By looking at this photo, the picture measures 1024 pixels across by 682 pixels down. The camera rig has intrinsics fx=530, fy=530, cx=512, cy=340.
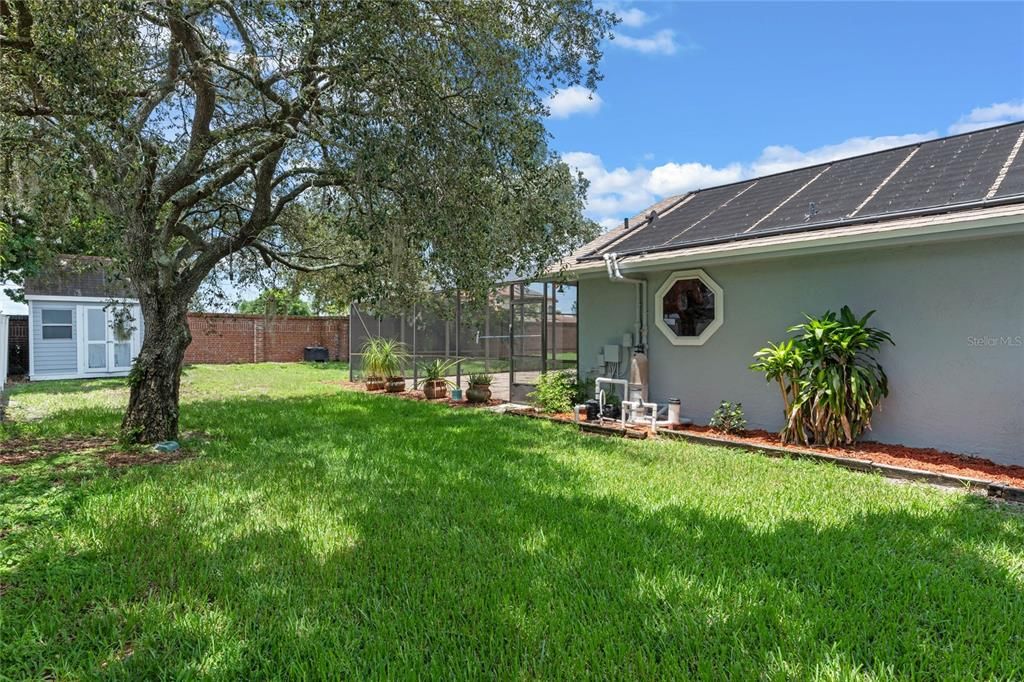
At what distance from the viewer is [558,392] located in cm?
902

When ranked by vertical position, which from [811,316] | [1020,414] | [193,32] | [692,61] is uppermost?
[692,61]

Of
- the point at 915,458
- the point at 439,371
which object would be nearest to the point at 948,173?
the point at 915,458

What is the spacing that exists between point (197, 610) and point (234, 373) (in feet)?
50.5

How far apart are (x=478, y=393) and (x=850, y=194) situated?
278 inches

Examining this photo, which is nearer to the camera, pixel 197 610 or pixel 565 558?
pixel 197 610

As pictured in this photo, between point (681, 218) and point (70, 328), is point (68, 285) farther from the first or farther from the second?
point (681, 218)

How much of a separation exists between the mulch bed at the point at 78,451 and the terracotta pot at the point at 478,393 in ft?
18.4

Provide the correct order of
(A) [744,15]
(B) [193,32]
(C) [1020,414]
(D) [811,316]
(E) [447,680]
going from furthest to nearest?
(A) [744,15]
(D) [811,316]
(B) [193,32]
(C) [1020,414]
(E) [447,680]

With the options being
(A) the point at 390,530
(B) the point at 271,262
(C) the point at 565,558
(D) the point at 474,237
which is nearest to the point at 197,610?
(A) the point at 390,530

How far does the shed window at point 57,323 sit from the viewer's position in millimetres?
14320

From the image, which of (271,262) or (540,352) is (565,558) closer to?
(540,352)

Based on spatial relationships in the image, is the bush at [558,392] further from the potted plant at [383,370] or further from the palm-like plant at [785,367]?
the potted plant at [383,370]

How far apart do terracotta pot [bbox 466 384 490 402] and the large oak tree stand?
379 cm

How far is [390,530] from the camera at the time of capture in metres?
3.63
